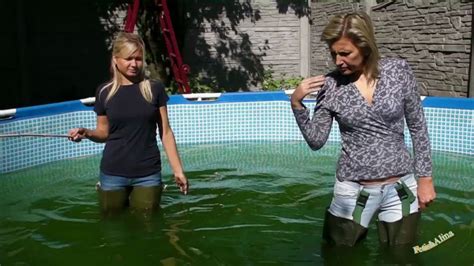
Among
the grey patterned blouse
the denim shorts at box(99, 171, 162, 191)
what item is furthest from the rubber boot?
the denim shorts at box(99, 171, 162, 191)

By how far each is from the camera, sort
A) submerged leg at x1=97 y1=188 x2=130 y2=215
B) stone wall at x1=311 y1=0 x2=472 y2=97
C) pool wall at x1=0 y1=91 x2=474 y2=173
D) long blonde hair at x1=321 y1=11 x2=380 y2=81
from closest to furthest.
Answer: long blonde hair at x1=321 y1=11 x2=380 y2=81, submerged leg at x1=97 y1=188 x2=130 y2=215, pool wall at x1=0 y1=91 x2=474 y2=173, stone wall at x1=311 y1=0 x2=472 y2=97

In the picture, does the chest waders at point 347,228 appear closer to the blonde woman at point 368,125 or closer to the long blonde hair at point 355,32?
the blonde woman at point 368,125

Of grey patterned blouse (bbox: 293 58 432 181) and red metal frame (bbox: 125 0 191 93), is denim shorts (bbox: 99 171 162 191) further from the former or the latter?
red metal frame (bbox: 125 0 191 93)

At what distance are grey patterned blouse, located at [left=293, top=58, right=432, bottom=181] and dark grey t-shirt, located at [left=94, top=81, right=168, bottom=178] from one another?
1.17 metres

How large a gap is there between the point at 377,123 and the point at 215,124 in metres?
5.55

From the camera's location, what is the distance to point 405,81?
9.45ft

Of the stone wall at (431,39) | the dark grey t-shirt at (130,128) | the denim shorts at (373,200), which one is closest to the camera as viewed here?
the denim shorts at (373,200)

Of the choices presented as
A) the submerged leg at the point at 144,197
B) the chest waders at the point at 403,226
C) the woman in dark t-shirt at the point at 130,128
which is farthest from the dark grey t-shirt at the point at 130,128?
the chest waders at the point at 403,226

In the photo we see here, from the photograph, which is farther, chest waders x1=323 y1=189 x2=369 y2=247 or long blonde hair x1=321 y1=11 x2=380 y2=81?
chest waders x1=323 y1=189 x2=369 y2=247

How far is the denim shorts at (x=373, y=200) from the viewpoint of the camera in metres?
2.98

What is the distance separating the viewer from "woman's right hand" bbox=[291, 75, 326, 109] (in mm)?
2830

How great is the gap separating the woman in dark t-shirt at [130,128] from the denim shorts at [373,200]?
1.20 metres

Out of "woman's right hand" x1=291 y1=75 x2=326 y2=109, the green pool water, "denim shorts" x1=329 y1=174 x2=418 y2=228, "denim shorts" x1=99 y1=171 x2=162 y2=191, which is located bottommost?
the green pool water

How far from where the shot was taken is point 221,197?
541cm
